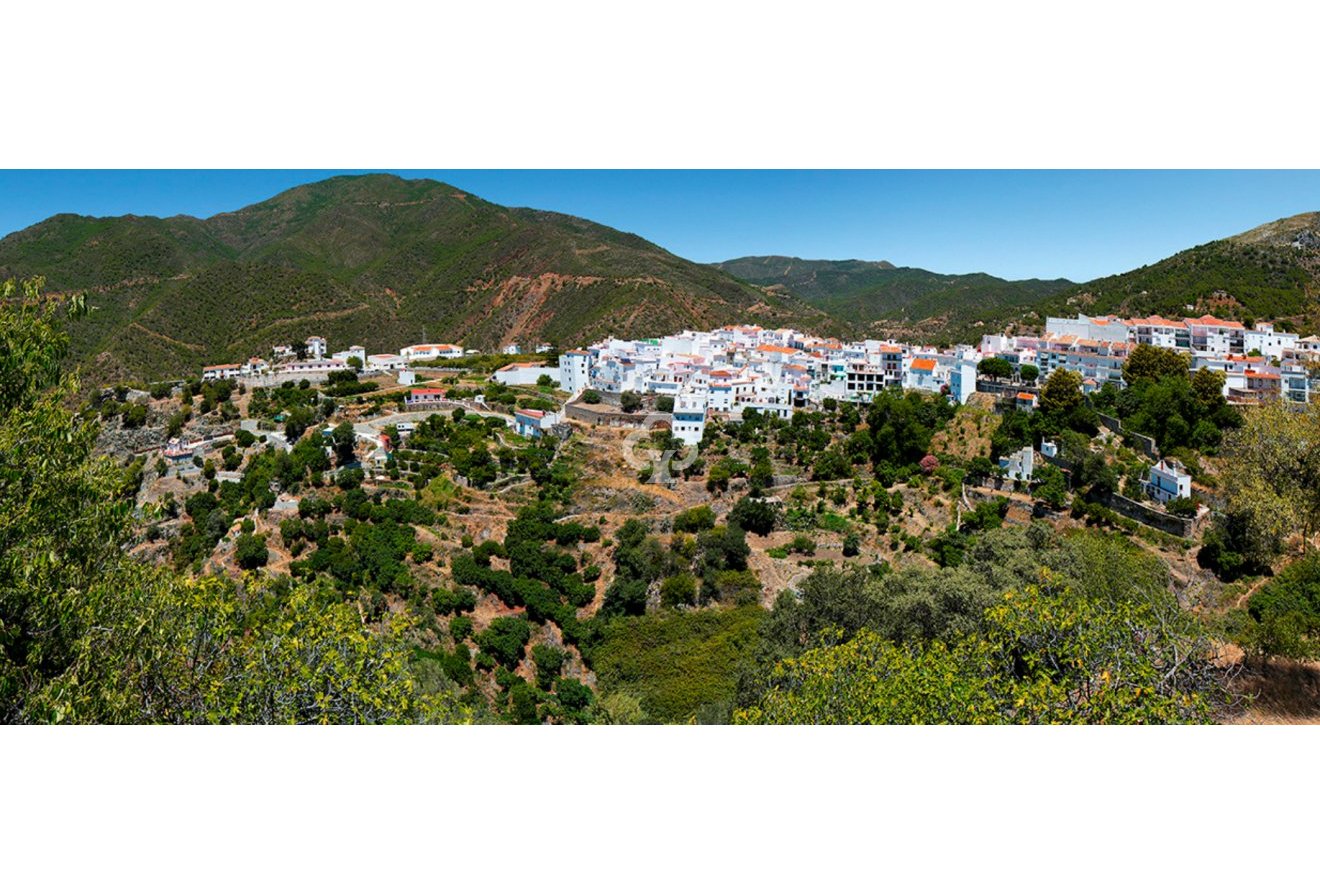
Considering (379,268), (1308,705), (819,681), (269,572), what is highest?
(379,268)

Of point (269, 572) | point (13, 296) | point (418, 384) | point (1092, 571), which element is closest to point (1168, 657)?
point (1092, 571)

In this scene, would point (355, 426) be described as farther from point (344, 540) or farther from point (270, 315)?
point (270, 315)

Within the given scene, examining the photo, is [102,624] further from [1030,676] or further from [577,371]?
[577,371]

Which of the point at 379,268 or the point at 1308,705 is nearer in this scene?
the point at 1308,705

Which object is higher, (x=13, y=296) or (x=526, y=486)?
(x=13, y=296)

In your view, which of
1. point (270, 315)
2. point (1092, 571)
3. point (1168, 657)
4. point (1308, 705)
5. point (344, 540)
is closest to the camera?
point (1168, 657)

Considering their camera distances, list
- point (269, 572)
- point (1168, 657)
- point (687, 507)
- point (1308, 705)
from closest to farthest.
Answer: point (1168, 657) < point (1308, 705) < point (269, 572) < point (687, 507)

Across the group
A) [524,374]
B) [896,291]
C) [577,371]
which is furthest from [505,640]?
[896,291]

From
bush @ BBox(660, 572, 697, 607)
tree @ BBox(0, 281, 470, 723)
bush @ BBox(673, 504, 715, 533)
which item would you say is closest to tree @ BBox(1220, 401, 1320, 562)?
bush @ BBox(660, 572, 697, 607)
